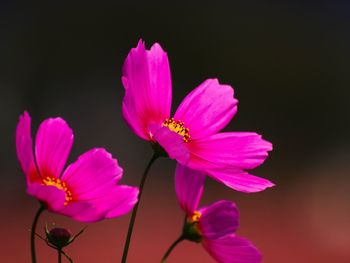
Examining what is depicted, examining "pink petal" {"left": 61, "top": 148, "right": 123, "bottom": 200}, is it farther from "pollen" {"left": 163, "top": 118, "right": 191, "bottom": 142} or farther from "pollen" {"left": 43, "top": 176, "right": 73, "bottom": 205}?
"pollen" {"left": 163, "top": 118, "right": 191, "bottom": 142}

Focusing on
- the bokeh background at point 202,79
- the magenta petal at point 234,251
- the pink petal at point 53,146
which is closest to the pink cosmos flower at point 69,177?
the pink petal at point 53,146

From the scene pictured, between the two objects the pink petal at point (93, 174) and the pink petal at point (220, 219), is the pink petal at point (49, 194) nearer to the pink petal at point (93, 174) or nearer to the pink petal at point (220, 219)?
the pink petal at point (93, 174)

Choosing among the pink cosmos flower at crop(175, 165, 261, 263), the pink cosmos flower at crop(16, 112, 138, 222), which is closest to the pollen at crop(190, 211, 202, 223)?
the pink cosmos flower at crop(175, 165, 261, 263)

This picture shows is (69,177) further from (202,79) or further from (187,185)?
(202,79)

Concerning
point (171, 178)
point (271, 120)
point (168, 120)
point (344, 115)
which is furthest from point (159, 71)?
point (344, 115)

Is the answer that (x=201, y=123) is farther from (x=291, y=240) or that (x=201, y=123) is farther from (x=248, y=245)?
(x=291, y=240)

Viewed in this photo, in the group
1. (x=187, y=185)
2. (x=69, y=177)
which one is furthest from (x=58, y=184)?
(x=187, y=185)

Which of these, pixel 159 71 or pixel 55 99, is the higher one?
pixel 159 71
